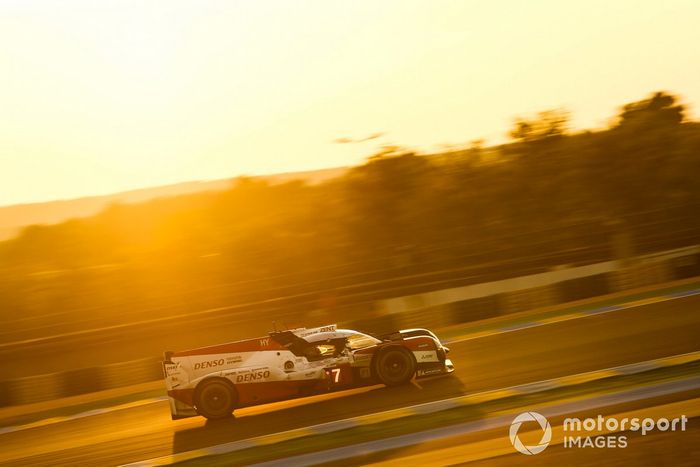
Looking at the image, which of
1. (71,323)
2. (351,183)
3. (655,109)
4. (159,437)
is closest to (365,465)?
(159,437)

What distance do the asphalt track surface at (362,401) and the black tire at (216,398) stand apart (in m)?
0.16

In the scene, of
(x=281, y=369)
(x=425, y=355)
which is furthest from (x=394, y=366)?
(x=281, y=369)

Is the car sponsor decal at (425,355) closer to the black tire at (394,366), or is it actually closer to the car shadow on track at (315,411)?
the black tire at (394,366)

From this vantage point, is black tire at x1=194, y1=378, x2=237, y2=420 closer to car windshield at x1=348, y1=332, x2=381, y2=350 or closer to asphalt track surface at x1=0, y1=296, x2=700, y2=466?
asphalt track surface at x1=0, y1=296, x2=700, y2=466

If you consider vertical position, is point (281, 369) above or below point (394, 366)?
above

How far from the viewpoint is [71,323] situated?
30312mm

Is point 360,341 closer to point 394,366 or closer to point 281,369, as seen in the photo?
point 394,366

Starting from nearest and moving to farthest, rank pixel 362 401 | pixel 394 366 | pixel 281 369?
pixel 362 401 < pixel 281 369 < pixel 394 366

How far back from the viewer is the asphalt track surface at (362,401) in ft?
35.6

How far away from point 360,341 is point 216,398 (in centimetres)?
219

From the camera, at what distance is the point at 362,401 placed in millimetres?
11203

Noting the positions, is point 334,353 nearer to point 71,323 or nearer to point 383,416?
point 383,416

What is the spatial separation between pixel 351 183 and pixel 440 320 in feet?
73.3

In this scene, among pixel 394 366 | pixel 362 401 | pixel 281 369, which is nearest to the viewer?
pixel 362 401
